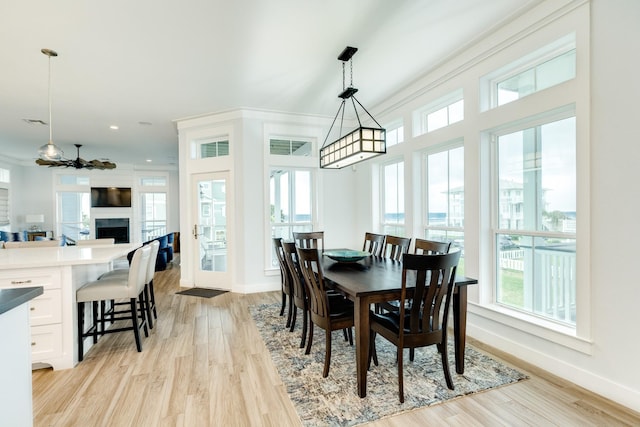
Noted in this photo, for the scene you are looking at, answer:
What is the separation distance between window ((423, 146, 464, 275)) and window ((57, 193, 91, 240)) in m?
9.87

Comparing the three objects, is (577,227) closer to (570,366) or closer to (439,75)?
(570,366)

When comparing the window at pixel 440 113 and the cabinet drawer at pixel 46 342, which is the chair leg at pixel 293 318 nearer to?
the cabinet drawer at pixel 46 342

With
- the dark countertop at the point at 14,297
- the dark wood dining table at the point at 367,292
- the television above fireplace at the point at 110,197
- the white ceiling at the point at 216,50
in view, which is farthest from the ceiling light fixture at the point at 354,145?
the television above fireplace at the point at 110,197

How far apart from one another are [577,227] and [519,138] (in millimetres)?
988

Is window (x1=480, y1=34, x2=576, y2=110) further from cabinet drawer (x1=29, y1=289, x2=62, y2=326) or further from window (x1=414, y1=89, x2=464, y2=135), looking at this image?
cabinet drawer (x1=29, y1=289, x2=62, y2=326)

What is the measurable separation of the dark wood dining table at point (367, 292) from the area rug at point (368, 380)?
147mm

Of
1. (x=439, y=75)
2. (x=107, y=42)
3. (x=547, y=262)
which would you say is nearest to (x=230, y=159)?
(x=107, y=42)

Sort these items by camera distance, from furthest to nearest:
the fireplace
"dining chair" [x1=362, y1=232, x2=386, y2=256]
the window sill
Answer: the fireplace → "dining chair" [x1=362, y1=232, x2=386, y2=256] → the window sill

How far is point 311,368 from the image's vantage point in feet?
8.18

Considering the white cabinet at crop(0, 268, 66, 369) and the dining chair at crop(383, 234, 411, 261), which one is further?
the dining chair at crop(383, 234, 411, 261)

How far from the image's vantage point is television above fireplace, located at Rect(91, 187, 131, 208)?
355 inches

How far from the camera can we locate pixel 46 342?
8.17ft

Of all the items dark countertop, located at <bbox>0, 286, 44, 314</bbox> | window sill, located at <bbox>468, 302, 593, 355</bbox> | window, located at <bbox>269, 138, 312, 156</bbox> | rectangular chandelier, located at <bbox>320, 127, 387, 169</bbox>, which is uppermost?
window, located at <bbox>269, 138, 312, 156</bbox>

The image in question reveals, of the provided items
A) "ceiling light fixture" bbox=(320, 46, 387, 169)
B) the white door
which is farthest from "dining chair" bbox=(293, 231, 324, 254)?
the white door
